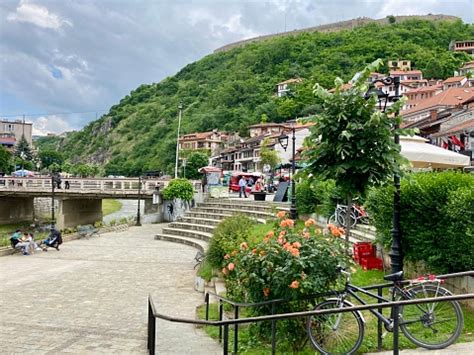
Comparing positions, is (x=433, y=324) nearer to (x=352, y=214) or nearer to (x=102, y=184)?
(x=352, y=214)

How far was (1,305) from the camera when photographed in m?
10.0

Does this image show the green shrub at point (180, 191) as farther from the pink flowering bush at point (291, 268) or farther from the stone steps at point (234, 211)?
the pink flowering bush at point (291, 268)

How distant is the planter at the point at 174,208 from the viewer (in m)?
31.2

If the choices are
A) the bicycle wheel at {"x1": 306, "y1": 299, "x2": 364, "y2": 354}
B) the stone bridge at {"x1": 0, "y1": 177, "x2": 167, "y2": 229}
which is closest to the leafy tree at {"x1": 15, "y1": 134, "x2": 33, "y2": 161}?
the stone bridge at {"x1": 0, "y1": 177, "x2": 167, "y2": 229}

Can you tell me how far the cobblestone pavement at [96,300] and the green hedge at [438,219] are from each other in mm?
3413

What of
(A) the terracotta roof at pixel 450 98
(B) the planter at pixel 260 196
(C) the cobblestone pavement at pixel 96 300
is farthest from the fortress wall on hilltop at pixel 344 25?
(C) the cobblestone pavement at pixel 96 300

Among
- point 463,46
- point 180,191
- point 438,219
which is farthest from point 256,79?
point 438,219

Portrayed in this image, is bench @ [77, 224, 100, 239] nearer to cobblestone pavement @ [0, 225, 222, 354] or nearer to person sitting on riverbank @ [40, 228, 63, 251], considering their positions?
person sitting on riverbank @ [40, 228, 63, 251]

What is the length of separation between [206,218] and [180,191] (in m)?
7.16

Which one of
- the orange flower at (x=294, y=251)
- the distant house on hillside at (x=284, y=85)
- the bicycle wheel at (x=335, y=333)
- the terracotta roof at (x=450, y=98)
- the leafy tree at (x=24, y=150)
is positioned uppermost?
the distant house on hillside at (x=284, y=85)

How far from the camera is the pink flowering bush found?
5.37 meters

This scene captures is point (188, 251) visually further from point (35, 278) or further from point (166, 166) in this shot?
point (166, 166)

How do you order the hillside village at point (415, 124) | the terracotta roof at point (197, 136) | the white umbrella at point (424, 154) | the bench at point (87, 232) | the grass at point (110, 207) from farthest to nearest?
the terracotta roof at point (197, 136) < the grass at point (110, 207) < the hillside village at point (415, 124) < the bench at point (87, 232) < the white umbrella at point (424, 154)

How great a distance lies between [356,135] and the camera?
23.3ft
